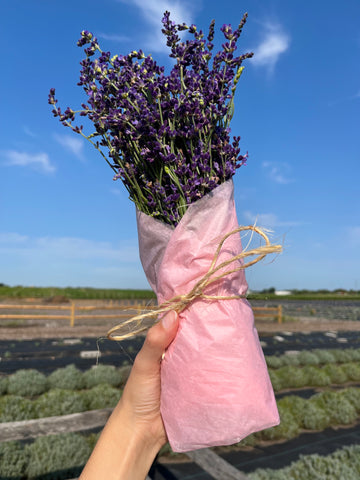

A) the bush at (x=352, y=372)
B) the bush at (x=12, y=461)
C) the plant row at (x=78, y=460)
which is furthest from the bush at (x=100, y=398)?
the bush at (x=352, y=372)

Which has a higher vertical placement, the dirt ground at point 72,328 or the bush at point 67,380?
the dirt ground at point 72,328

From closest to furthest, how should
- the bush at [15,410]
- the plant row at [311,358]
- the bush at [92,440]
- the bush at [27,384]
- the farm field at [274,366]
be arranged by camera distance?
the bush at [92,440], the farm field at [274,366], the bush at [15,410], the bush at [27,384], the plant row at [311,358]

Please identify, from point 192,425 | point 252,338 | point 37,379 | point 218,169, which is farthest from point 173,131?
point 37,379

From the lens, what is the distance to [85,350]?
15500 mm

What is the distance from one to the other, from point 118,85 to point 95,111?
6.8 inches

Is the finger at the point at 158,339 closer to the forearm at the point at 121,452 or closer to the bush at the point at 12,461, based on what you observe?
the forearm at the point at 121,452

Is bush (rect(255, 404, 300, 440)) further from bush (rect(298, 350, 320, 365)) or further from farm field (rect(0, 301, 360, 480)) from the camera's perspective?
bush (rect(298, 350, 320, 365))

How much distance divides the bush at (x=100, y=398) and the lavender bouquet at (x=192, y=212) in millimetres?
7076

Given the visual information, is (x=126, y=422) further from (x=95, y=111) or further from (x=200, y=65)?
(x=200, y=65)

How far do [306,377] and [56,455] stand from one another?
799 centimetres

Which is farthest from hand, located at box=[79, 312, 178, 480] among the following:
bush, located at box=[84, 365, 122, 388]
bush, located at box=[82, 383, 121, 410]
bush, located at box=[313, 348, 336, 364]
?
bush, located at box=[313, 348, 336, 364]

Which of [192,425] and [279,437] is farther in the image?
[279,437]

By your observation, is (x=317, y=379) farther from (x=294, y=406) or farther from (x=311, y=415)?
(x=311, y=415)

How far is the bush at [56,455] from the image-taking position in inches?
225
